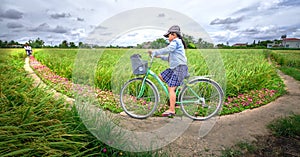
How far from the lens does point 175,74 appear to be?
7.71ft

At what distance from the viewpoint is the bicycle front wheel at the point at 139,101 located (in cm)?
294

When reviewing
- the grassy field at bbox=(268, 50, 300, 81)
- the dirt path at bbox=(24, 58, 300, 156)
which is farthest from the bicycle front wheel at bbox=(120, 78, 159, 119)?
the grassy field at bbox=(268, 50, 300, 81)

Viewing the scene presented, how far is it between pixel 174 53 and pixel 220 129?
5.14 ft

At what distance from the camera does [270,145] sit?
2.51 meters

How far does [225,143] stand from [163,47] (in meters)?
1.51

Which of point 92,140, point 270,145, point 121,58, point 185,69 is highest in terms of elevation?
point 121,58

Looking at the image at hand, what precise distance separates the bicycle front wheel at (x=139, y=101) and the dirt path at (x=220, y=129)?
122 mm

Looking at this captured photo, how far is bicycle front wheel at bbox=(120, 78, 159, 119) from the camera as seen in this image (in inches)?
116

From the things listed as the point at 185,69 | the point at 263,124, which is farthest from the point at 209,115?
the point at 185,69

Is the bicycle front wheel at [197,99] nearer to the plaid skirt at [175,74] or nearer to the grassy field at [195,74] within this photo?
the grassy field at [195,74]

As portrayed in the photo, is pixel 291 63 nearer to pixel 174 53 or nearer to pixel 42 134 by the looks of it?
pixel 174 53

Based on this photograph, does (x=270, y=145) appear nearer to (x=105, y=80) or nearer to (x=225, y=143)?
(x=225, y=143)

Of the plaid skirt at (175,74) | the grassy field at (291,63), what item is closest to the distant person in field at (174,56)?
the plaid skirt at (175,74)

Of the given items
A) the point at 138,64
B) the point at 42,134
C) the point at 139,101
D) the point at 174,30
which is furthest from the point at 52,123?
the point at 174,30
